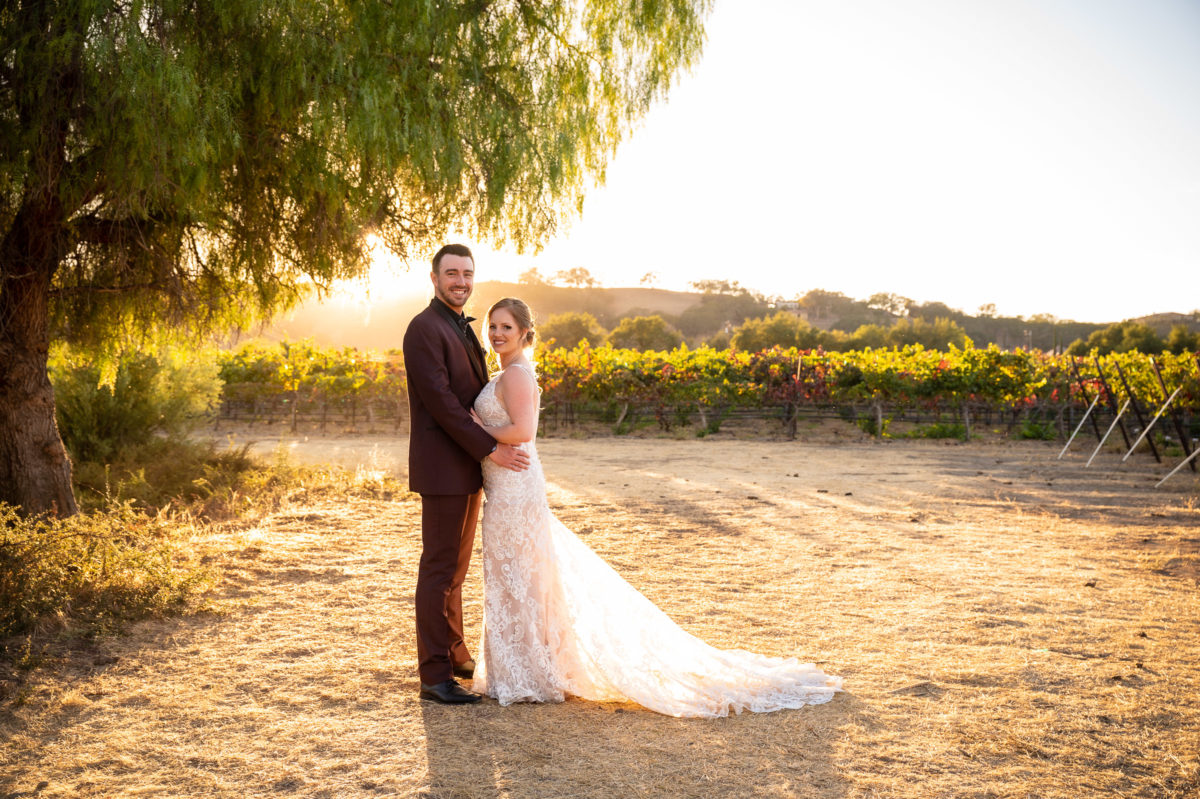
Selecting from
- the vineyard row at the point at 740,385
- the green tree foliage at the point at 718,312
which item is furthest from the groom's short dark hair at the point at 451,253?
the green tree foliage at the point at 718,312

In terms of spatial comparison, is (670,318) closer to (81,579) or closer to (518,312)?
(81,579)

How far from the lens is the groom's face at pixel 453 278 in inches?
142

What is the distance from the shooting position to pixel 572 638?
3.50 metres

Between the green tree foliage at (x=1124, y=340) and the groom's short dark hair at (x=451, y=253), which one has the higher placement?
the green tree foliage at (x=1124, y=340)

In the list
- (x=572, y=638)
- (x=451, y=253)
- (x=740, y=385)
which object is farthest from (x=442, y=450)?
(x=740, y=385)

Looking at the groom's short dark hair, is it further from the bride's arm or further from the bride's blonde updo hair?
the bride's arm

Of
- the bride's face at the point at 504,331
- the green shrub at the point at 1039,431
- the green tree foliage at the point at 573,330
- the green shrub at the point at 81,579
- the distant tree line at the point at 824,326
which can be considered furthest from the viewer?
the green tree foliage at the point at 573,330

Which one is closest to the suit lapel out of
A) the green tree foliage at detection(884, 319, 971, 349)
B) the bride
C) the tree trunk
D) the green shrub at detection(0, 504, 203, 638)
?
the bride

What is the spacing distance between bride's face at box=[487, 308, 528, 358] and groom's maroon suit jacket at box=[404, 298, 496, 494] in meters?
0.17

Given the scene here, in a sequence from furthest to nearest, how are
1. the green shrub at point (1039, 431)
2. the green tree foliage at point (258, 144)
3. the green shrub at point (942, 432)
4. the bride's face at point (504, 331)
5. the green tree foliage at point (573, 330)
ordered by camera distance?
the green tree foliage at point (573, 330)
the green shrub at point (942, 432)
the green shrub at point (1039, 431)
the green tree foliage at point (258, 144)
the bride's face at point (504, 331)

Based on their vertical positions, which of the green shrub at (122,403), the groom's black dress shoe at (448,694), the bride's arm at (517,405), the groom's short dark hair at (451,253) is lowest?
the groom's black dress shoe at (448,694)

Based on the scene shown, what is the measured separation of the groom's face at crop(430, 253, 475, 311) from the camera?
11.8 ft

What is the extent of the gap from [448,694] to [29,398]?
4.78 metres

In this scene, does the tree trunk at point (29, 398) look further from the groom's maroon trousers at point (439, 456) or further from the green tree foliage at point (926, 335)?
the green tree foliage at point (926, 335)
